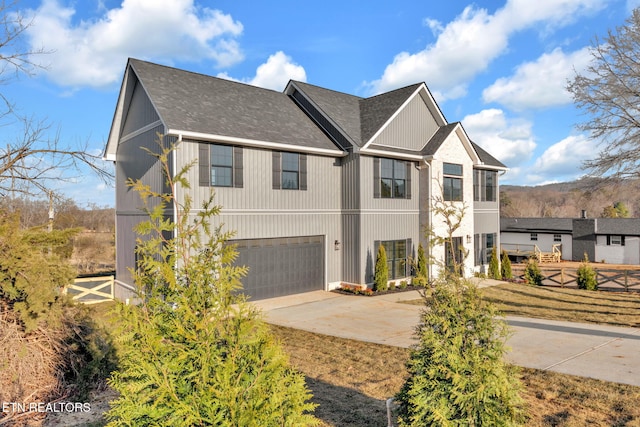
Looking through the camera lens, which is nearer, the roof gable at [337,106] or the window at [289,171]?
the window at [289,171]

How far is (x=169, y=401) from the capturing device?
136 inches

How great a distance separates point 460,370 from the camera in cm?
438

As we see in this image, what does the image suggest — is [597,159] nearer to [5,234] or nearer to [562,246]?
[5,234]

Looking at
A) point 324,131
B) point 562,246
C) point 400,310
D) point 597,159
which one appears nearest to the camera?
point 400,310

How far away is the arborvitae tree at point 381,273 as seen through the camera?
58.1ft

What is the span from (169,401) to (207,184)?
38.5 feet

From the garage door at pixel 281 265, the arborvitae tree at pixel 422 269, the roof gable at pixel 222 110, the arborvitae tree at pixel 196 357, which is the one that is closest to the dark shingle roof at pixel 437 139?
the roof gable at pixel 222 110

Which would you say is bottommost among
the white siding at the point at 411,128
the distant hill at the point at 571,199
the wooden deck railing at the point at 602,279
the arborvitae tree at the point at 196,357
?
the wooden deck railing at the point at 602,279

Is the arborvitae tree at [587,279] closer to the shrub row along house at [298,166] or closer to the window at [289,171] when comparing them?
the shrub row along house at [298,166]

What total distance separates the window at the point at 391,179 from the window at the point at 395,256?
86.1 inches

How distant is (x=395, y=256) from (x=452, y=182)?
5206 millimetres

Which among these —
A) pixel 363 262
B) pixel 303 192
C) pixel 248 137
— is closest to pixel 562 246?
pixel 363 262

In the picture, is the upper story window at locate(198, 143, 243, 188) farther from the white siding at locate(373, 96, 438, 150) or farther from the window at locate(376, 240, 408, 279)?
the window at locate(376, 240, 408, 279)

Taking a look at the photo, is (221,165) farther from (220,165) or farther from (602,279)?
(602,279)
